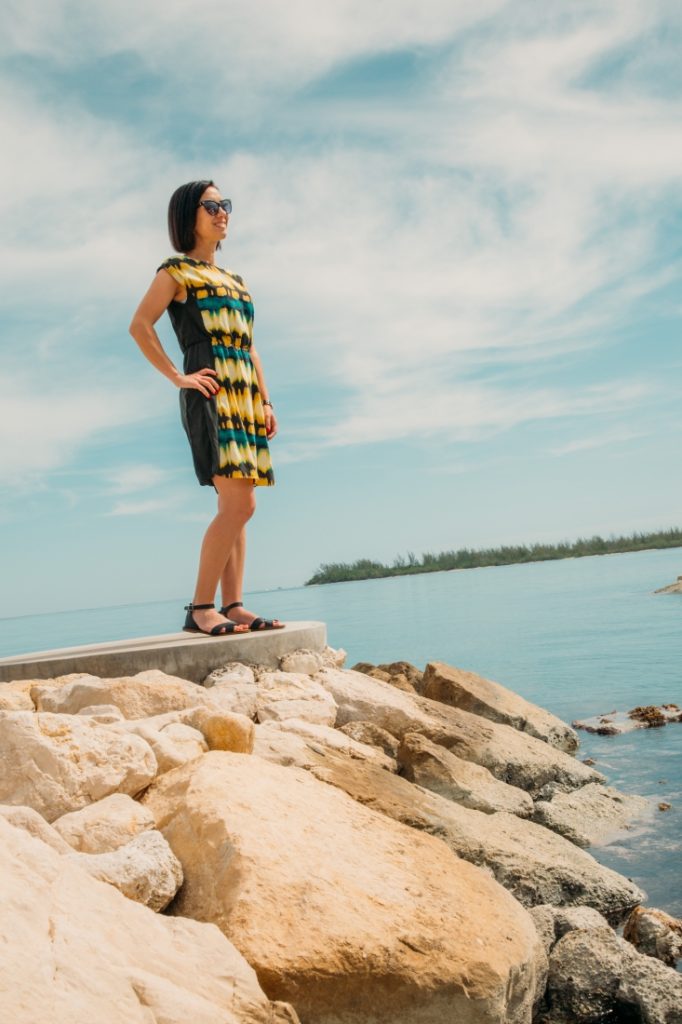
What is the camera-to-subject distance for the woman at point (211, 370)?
18.8 ft

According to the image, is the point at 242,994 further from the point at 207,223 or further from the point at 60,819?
the point at 207,223

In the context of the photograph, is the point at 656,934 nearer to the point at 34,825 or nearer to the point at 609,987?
the point at 609,987

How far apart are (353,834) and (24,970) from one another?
63.5 inches

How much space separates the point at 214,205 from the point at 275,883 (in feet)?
13.6

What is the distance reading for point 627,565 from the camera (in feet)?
100

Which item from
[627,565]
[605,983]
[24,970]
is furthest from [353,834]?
[627,565]

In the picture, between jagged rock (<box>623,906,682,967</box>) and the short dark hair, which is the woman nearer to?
the short dark hair

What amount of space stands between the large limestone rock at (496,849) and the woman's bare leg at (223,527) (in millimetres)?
1739

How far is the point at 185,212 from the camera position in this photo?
5.89 meters

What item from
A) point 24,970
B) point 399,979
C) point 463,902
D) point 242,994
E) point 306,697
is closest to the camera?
point 24,970

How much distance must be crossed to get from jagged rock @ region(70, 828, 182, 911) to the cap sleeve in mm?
3548

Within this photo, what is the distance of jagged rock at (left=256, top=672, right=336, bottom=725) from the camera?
16.2ft

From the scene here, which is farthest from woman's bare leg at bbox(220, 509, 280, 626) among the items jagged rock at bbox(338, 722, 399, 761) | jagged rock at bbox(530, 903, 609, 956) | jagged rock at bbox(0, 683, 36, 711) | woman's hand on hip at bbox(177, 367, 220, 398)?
jagged rock at bbox(530, 903, 609, 956)

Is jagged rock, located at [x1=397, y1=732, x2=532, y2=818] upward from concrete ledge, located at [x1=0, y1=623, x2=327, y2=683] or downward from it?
downward
